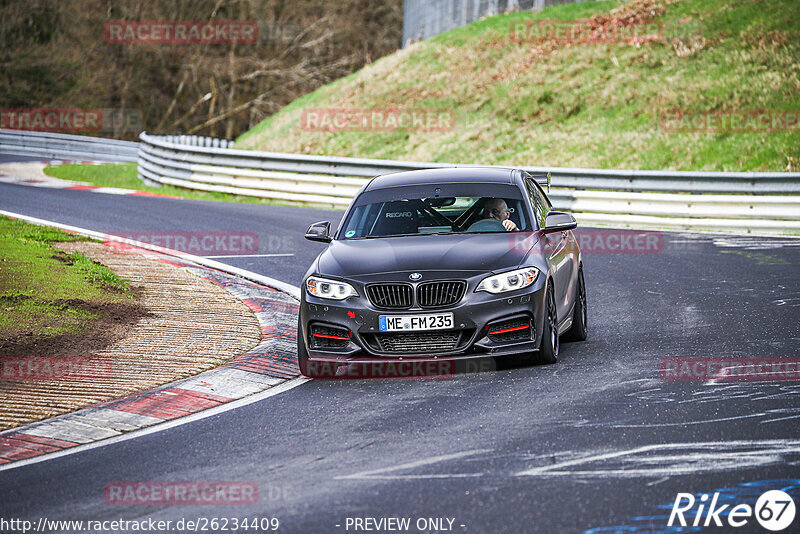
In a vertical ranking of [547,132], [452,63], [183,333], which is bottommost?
[183,333]

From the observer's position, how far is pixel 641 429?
21.8 feet

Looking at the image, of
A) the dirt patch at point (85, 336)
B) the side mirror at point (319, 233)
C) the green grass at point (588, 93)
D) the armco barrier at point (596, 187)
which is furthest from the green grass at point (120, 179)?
the side mirror at point (319, 233)

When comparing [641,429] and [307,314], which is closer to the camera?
[641,429]

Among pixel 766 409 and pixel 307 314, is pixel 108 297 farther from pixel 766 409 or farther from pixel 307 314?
pixel 766 409

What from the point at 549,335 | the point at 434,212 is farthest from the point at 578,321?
the point at 434,212

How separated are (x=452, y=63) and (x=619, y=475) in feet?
118

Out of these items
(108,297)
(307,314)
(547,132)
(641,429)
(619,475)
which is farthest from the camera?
(547,132)

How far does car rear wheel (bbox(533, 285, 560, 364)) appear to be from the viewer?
862 centimetres

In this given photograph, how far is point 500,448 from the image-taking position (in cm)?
631

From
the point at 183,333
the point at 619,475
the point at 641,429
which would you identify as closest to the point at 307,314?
the point at 183,333

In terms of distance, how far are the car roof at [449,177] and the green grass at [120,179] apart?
588 inches

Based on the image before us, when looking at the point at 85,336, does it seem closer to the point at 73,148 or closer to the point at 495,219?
the point at 495,219

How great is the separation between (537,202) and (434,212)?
114cm

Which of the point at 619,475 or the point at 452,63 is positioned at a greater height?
the point at 452,63
